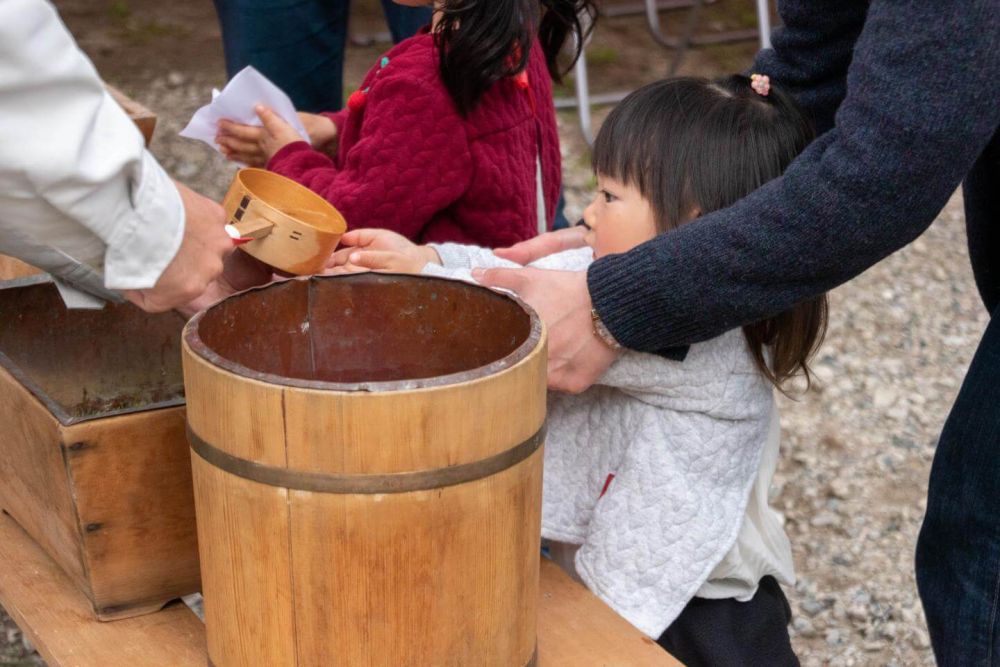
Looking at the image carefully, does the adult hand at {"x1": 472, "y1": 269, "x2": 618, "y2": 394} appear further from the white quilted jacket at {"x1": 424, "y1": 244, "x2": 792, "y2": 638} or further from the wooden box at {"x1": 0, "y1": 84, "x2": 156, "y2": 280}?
the wooden box at {"x1": 0, "y1": 84, "x2": 156, "y2": 280}

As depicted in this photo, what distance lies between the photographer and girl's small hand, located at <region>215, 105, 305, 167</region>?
1954mm

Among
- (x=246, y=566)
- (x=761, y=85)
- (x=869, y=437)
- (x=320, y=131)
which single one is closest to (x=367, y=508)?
(x=246, y=566)

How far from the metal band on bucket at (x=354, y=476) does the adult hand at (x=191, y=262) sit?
0.18 metres

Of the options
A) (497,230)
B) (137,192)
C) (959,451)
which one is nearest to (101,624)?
(137,192)

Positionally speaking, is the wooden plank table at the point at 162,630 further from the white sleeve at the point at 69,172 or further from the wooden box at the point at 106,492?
the white sleeve at the point at 69,172

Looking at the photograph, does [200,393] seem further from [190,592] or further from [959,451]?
[959,451]

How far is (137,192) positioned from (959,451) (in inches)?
41.2

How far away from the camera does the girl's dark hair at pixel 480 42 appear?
1715mm

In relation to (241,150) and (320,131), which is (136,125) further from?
(320,131)

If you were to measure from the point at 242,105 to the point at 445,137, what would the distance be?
0.38 meters

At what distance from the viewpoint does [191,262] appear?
124cm

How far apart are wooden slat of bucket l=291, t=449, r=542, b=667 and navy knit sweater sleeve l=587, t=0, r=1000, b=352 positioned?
0.27 meters

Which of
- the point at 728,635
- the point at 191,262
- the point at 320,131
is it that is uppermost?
the point at 191,262

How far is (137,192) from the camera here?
3.70 ft
